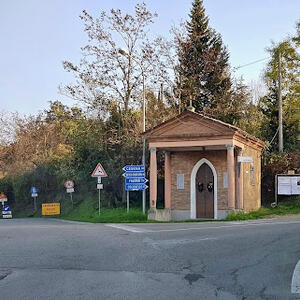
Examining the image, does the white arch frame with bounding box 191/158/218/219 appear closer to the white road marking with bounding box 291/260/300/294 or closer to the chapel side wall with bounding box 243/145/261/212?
the chapel side wall with bounding box 243/145/261/212

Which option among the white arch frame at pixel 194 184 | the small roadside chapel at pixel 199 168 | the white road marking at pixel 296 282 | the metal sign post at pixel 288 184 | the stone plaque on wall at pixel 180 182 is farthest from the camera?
the metal sign post at pixel 288 184

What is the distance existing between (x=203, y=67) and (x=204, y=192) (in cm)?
1578

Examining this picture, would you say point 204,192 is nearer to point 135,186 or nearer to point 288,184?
point 135,186

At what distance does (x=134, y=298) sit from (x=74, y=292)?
3.42ft

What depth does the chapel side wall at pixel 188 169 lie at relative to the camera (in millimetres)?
25737

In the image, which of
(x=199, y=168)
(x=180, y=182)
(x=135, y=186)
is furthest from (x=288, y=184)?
(x=135, y=186)

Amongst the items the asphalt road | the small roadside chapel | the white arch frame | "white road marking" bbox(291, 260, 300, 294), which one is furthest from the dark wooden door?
"white road marking" bbox(291, 260, 300, 294)

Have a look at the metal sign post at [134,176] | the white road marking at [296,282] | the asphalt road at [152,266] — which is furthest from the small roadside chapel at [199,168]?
the white road marking at [296,282]

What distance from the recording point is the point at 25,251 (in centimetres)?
1171

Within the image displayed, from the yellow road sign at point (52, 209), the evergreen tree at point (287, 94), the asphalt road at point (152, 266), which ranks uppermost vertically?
the evergreen tree at point (287, 94)

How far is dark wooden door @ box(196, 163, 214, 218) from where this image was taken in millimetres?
26031

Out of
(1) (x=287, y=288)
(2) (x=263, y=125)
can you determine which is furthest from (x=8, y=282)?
(2) (x=263, y=125)

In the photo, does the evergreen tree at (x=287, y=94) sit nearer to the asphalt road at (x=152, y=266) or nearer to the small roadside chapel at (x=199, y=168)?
the small roadside chapel at (x=199, y=168)

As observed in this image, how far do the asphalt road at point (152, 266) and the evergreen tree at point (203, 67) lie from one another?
23.8 m
